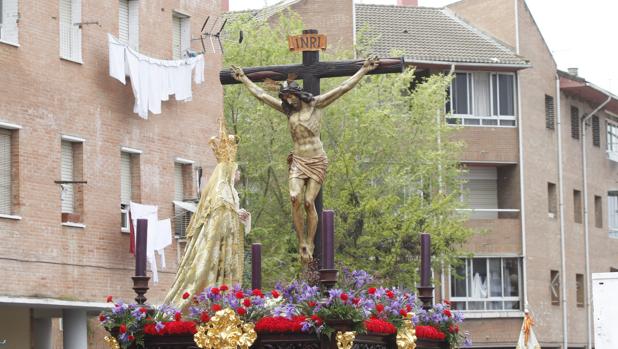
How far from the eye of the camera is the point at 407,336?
17.7 m

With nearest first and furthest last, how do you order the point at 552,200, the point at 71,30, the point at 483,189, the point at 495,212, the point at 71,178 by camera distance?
the point at 71,178, the point at 71,30, the point at 495,212, the point at 483,189, the point at 552,200

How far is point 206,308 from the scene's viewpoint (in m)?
17.0

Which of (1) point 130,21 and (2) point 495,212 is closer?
(1) point 130,21

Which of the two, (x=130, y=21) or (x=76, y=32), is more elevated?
(x=130, y=21)

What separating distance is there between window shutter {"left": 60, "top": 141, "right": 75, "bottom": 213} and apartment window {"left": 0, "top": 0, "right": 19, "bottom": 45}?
3160 mm

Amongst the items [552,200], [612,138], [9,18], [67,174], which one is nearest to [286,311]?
[9,18]

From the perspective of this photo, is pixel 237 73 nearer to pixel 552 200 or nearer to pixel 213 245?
pixel 213 245

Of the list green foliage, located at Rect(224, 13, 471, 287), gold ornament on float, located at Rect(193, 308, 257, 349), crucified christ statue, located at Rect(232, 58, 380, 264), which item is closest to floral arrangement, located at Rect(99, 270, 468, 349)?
gold ornament on float, located at Rect(193, 308, 257, 349)

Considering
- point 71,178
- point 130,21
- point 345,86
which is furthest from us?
point 130,21

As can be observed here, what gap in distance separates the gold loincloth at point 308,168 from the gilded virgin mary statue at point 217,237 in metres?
1.87

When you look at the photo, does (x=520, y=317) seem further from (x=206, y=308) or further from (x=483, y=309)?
(x=206, y=308)

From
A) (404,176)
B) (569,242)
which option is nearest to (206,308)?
(404,176)

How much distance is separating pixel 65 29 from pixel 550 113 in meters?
34.4

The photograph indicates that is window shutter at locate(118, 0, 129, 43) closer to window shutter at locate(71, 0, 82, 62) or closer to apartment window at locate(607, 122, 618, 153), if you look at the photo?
window shutter at locate(71, 0, 82, 62)
